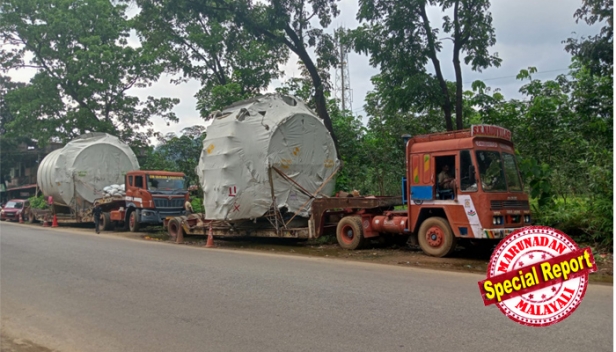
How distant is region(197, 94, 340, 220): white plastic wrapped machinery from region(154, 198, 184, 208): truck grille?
277 inches

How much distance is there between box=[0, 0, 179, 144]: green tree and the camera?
31.8 metres

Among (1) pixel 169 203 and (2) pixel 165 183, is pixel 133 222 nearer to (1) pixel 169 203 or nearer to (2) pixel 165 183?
(1) pixel 169 203

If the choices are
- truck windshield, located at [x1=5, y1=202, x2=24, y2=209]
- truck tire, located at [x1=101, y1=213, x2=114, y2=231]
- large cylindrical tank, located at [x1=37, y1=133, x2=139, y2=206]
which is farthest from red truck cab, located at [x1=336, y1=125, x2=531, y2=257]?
truck windshield, located at [x1=5, y1=202, x2=24, y2=209]

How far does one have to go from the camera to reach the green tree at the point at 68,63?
31812 mm

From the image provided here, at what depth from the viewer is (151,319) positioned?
6.41 m

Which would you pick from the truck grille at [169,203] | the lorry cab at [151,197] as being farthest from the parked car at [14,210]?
the truck grille at [169,203]

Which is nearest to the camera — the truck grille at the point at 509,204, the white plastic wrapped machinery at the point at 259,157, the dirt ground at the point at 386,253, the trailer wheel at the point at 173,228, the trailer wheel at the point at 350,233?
the dirt ground at the point at 386,253

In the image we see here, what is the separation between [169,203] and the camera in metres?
22.2

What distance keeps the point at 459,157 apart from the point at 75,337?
811cm

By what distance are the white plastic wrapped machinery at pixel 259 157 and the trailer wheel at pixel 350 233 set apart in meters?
1.74

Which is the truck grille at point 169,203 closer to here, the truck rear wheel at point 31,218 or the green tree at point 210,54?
the green tree at point 210,54

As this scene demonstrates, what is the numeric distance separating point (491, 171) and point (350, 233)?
424 cm

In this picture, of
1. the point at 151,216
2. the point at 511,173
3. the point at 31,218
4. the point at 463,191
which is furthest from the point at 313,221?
the point at 31,218

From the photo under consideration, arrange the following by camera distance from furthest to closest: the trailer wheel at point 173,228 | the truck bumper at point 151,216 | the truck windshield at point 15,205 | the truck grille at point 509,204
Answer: the truck windshield at point 15,205 → the truck bumper at point 151,216 → the trailer wheel at point 173,228 → the truck grille at point 509,204
